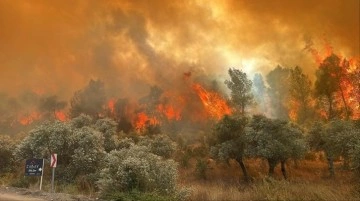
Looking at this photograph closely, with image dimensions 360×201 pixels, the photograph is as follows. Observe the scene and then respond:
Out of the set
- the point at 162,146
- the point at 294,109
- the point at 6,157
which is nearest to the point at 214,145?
the point at 162,146

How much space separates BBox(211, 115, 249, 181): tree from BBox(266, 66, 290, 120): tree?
1634 inches

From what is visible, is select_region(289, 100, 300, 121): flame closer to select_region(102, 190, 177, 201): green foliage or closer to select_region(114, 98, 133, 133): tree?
select_region(114, 98, 133, 133): tree

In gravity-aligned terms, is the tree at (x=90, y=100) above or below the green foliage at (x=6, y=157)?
above

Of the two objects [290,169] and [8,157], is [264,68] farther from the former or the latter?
[8,157]

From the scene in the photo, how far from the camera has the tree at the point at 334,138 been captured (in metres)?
36.6

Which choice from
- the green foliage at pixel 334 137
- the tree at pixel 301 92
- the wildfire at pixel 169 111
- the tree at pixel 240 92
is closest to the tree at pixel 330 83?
the tree at pixel 301 92

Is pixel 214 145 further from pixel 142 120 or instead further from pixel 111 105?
pixel 111 105

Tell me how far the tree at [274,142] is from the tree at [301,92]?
35.9 meters

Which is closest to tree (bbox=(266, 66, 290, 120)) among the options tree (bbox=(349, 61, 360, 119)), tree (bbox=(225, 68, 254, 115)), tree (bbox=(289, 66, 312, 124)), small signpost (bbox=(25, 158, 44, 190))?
tree (bbox=(289, 66, 312, 124))

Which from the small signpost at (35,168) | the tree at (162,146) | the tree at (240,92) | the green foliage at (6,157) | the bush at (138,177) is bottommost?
the bush at (138,177)

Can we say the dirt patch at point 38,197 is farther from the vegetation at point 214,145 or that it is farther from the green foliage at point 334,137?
the green foliage at point 334,137

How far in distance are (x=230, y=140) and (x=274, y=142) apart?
759 cm

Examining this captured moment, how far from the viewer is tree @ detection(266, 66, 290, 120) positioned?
3452 inches

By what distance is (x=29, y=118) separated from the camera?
110 m
